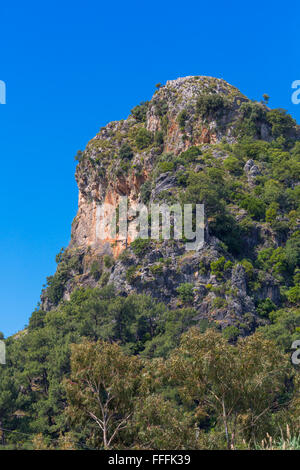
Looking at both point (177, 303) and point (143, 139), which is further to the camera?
point (143, 139)

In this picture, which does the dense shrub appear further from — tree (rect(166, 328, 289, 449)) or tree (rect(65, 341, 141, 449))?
tree (rect(166, 328, 289, 449))

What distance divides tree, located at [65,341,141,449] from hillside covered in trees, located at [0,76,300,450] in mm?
74

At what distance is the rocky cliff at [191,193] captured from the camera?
54.7m

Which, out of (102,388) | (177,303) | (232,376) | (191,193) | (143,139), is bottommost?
(102,388)

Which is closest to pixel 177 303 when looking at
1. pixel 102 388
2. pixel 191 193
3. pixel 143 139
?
pixel 191 193

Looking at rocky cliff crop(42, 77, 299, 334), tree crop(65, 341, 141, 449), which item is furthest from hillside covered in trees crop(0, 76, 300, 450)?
rocky cliff crop(42, 77, 299, 334)

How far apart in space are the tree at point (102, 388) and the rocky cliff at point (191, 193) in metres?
24.7

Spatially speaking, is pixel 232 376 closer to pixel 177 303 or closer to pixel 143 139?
pixel 177 303

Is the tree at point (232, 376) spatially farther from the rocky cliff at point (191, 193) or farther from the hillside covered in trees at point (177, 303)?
the rocky cliff at point (191, 193)

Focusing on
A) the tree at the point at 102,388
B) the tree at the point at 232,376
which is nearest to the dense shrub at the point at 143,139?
the tree at the point at 102,388

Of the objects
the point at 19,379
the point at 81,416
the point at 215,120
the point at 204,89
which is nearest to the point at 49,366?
the point at 19,379

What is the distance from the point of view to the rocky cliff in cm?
5466

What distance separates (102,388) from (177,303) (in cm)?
2817

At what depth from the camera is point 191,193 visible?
60.6 metres
